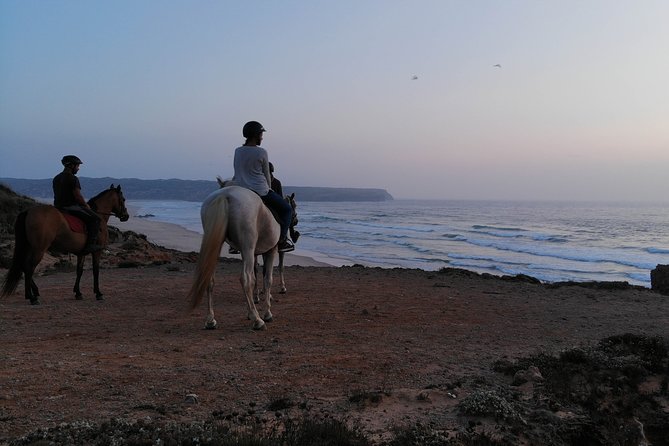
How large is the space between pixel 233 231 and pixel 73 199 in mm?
4302

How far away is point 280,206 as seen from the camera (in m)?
7.75

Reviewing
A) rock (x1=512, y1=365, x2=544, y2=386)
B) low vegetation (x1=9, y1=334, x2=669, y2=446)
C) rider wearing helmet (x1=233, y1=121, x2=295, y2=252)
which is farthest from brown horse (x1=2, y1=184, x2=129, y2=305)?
rock (x1=512, y1=365, x2=544, y2=386)

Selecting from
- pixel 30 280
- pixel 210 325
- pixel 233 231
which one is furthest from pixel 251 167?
pixel 30 280

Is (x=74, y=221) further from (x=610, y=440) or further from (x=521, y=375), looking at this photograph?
(x=610, y=440)

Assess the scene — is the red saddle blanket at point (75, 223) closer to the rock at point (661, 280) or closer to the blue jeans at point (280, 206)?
the blue jeans at point (280, 206)

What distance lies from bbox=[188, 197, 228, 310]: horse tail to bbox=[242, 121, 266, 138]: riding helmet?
1.25m

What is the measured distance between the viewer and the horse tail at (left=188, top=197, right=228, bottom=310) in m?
6.19

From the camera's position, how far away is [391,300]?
1064 cm

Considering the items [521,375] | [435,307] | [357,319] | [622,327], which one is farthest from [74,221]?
[622,327]

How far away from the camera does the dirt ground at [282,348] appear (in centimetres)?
423

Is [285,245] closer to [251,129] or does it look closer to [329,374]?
[251,129]

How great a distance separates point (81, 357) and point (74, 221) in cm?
Result: 437

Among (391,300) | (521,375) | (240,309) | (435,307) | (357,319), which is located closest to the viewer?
(521,375)

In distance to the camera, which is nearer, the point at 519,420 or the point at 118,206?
the point at 519,420
